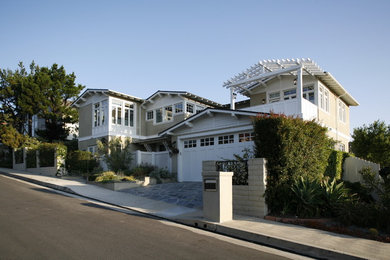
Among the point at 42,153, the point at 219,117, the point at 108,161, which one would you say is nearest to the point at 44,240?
the point at 219,117

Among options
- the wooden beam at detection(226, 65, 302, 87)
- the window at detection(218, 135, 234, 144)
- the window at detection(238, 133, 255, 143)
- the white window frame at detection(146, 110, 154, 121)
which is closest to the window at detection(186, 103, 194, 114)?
the white window frame at detection(146, 110, 154, 121)

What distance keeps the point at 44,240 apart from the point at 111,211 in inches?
151

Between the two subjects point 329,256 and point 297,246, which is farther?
point 297,246

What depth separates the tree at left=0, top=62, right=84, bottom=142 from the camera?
26.3 m

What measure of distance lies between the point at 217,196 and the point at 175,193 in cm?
497

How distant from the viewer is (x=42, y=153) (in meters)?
21.4

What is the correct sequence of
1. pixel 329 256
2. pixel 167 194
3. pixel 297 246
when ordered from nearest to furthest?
pixel 329 256 < pixel 297 246 < pixel 167 194

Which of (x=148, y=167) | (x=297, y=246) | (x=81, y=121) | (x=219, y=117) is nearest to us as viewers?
(x=297, y=246)

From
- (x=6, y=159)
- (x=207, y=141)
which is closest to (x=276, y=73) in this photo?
(x=207, y=141)

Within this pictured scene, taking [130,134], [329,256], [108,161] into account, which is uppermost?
[130,134]

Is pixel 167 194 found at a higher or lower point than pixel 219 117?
Answer: lower

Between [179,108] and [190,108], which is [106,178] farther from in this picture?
[190,108]

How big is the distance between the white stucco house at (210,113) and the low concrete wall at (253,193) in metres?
5.03

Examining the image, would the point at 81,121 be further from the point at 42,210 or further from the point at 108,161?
the point at 42,210
